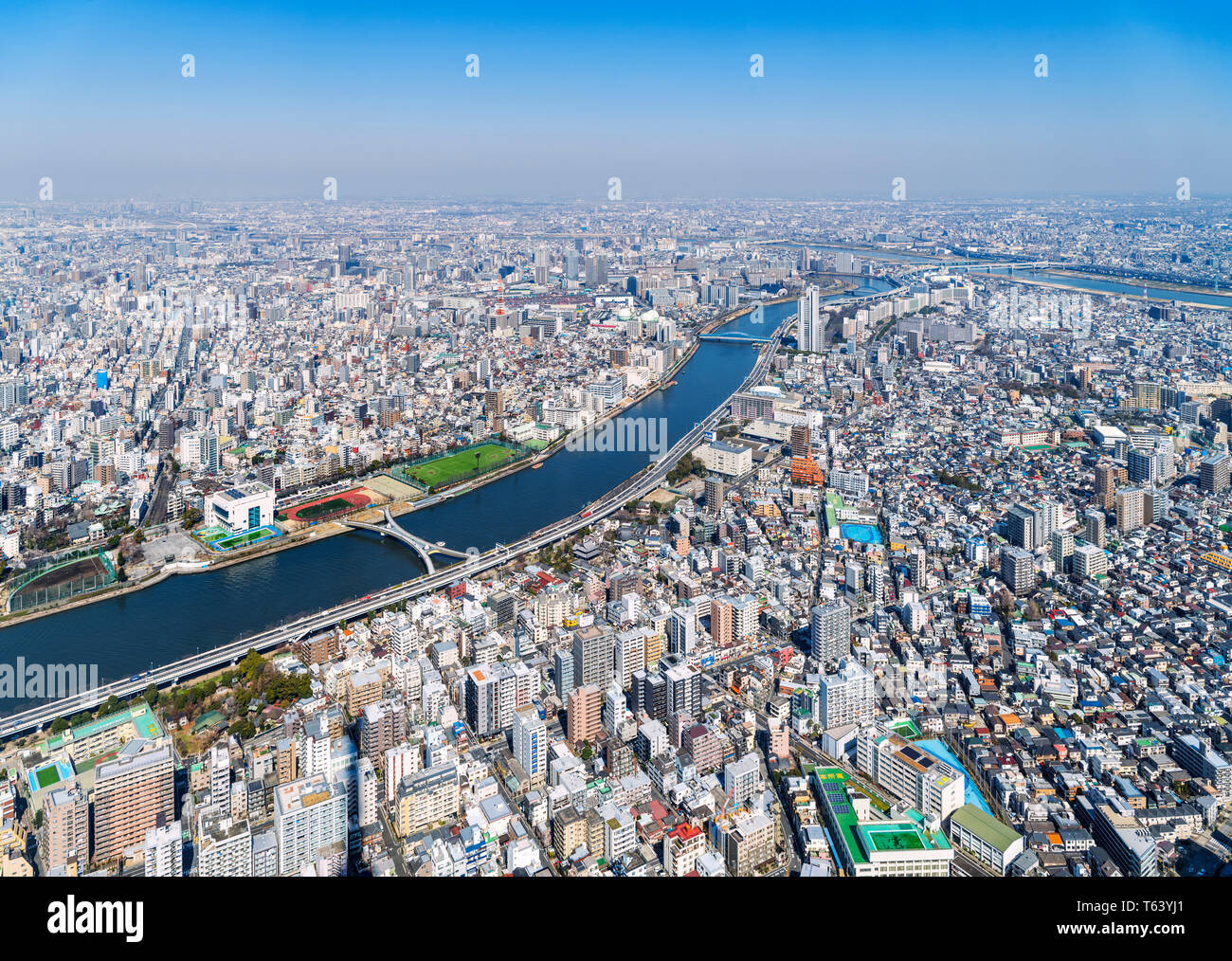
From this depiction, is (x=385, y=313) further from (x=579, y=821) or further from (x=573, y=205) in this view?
(x=573, y=205)

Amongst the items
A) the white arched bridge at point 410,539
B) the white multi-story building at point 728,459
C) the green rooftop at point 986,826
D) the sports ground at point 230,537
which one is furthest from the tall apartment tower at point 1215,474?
the sports ground at point 230,537

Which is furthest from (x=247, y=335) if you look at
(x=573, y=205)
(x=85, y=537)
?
(x=573, y=205)

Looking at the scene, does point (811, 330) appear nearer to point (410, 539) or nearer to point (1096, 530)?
point (1096, 530)

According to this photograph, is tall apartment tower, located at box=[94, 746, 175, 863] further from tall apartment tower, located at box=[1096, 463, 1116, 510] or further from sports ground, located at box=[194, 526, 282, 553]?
tall apartment tower, located at box=[1096, 463, 1116, 510]

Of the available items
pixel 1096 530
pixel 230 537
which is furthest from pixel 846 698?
pixel 230 537

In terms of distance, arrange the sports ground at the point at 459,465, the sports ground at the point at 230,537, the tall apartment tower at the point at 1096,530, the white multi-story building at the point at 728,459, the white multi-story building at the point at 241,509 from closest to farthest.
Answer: the tall apartment tower at the point at 1096,530 → the sports ground at the point at 230,537 → the white multi-story building at the point at 241,509 → the sports ground at the point at 459,465 → the white multi-story building at the point at 728,459

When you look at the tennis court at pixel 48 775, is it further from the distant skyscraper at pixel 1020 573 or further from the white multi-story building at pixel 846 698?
the distant skyscraper at pixel 1020 573
